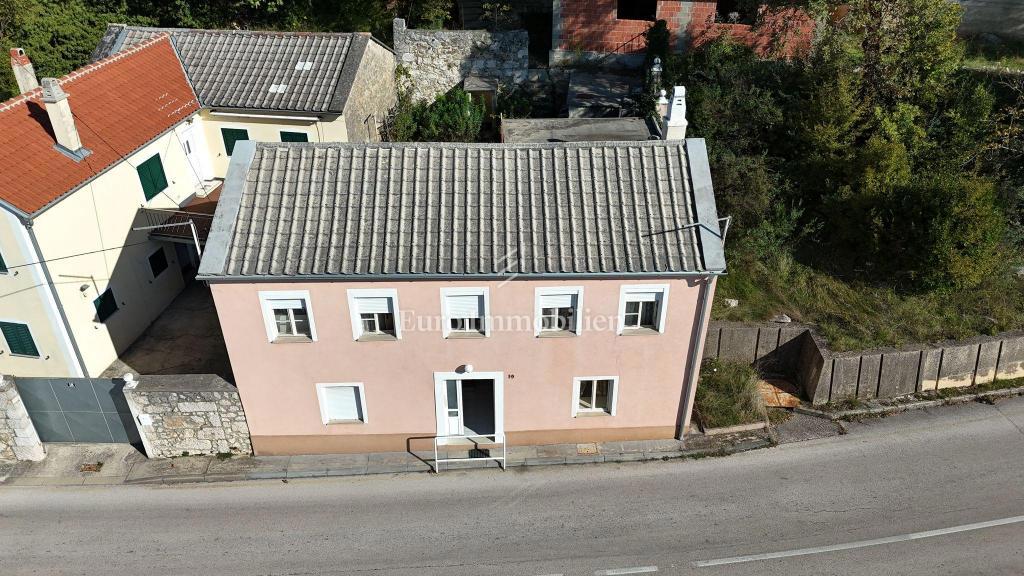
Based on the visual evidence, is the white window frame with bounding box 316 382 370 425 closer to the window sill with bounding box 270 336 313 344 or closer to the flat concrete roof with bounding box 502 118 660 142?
the window sill with bounding box 270 336 313 344

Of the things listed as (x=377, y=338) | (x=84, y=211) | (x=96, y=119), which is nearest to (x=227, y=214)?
(x=377, y=338)

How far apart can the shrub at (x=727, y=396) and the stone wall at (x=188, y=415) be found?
11.6m

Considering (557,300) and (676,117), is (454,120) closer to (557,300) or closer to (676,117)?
(676,117)

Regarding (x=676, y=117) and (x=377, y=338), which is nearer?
(x=377, y=338)

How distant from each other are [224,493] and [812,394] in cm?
1516

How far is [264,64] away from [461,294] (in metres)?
15.0

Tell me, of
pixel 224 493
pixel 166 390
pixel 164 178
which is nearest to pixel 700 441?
pixel 224 493

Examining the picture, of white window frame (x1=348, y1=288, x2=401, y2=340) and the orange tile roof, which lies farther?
the orange tile roof

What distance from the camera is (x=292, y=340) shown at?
15.6 m

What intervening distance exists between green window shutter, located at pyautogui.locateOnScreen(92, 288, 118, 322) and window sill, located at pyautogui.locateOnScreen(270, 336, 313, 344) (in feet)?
23.9

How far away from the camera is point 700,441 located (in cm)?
1772

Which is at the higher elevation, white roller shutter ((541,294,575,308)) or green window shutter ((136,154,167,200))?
green window shutter ((136,154,167,200))

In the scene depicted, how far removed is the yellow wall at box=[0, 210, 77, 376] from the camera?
55.5 ft

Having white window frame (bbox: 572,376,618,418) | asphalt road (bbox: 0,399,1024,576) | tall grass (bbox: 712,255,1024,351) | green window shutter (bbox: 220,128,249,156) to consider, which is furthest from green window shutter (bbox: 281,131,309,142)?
tall grass (bbox: 712,255,1024,351)
